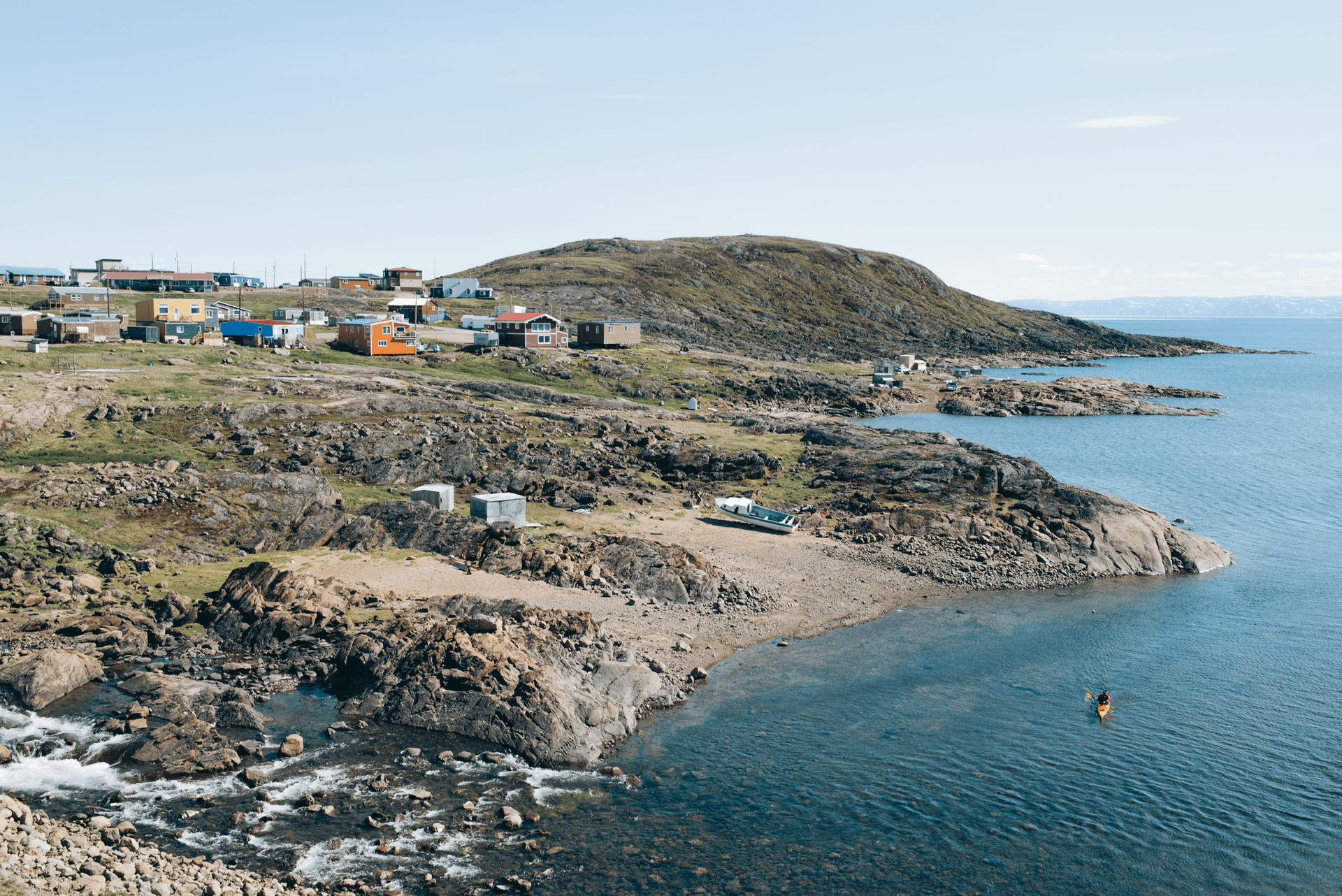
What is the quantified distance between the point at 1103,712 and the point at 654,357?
110332 mm

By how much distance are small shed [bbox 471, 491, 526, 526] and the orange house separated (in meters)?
65.2

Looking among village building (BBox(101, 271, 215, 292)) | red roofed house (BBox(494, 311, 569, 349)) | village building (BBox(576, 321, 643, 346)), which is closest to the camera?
red roofed house (BBox(494, 311, 569, 349))

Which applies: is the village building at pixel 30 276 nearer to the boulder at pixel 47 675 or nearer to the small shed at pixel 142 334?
the small shed at pixel 142 334

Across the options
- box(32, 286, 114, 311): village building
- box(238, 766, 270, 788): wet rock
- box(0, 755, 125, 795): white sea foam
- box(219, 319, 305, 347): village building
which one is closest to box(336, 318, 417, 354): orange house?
box(219, 319, 305, 347): village building

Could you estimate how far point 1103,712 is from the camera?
43.7 meters

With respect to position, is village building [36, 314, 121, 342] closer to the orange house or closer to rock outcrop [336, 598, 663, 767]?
the orange house

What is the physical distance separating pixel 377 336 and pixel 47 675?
285 ft

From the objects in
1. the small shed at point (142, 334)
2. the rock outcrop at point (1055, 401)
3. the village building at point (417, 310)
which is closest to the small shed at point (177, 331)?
the small shed at point (142, 334)

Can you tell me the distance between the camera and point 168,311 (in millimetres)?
121438

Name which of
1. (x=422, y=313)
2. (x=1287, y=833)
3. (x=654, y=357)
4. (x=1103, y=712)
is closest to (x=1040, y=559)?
(x=1103, y=712)

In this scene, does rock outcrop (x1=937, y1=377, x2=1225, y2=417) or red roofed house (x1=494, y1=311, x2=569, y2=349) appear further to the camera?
rock outcrop (x1=937, y1=377, x2=1225, y2=417)

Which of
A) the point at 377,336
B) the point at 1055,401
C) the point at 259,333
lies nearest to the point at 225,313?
the point at 259,333

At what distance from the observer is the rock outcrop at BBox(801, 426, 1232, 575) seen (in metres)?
67.9

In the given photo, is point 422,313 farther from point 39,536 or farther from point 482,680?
point 482,680
